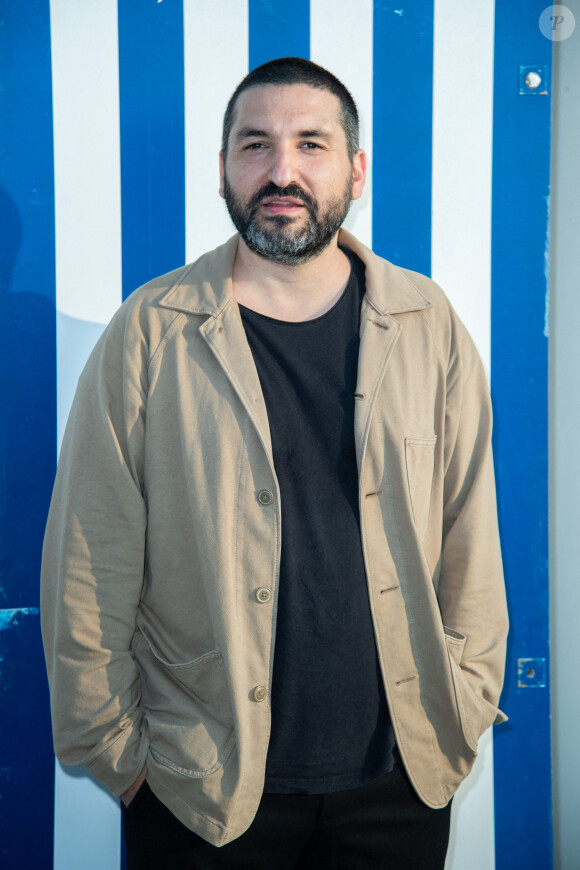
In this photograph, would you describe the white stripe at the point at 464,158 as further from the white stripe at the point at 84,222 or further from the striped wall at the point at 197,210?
the white stripe at the point at 84,222

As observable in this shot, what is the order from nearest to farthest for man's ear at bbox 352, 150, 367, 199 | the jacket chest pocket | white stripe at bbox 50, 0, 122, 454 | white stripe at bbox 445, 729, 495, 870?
1. the jacket chest pocket
2. man's ear at bbox 352, 150, 367, 199
3. white stripe at bbox 50, 0, 122, 454
4. white stripe at bbox 445, 729, 495, 870

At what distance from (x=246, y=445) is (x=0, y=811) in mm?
1041

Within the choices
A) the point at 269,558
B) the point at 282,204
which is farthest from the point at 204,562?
the point at 282,204

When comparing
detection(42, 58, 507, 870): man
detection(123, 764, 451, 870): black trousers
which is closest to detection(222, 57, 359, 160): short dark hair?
detection(42, 58, 507, 870): man

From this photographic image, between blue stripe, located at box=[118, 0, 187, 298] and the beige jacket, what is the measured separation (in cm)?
32

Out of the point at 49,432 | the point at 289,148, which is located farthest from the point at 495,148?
the point at 49,432

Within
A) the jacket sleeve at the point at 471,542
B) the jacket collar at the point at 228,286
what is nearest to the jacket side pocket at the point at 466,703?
the jacket sleeve at the point at 471,542

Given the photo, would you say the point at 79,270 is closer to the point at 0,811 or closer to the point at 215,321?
the point at 215,321

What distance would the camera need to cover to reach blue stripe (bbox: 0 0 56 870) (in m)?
1.44

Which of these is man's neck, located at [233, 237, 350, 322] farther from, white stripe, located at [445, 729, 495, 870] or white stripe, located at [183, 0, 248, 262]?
white stripe, located at [445, 729, 495, 870]

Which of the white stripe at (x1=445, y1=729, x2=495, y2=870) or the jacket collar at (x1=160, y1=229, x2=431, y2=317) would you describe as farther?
the white stripe at (x1=445, y1=729, x2=495, y2=870)

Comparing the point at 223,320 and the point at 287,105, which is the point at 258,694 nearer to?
the point at 223,320

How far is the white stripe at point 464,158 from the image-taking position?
150 centimetres

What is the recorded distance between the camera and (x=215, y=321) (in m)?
1.13
